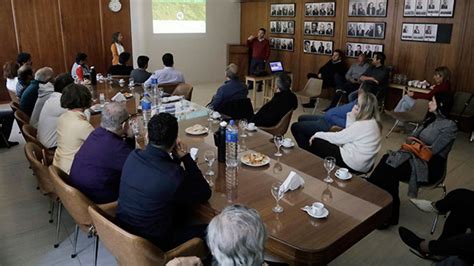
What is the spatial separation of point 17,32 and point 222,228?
8.00m

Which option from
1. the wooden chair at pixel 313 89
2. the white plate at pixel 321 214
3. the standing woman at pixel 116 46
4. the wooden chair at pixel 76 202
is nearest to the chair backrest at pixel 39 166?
the wooden chair at pixel 76 202

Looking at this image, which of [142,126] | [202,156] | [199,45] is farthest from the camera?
[199,45]

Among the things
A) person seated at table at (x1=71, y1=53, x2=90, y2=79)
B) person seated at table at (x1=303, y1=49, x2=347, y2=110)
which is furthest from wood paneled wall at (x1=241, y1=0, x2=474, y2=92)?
person seated at table at (x1=71, y1=53, x2=90, y2=79)

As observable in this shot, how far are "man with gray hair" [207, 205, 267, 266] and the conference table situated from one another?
473 millimetres

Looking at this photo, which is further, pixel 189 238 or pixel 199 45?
pixel 199 45

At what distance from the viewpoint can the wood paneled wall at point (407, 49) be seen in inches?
238

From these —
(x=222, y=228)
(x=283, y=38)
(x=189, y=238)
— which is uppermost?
(x=283, y=38)

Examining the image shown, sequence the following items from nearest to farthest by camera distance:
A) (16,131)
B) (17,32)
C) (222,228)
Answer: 1. (222,228)
2. (16,131)
3. (17,32)

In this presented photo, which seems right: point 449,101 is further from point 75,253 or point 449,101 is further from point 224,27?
point 224,27

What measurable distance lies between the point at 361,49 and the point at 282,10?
95.8 inches

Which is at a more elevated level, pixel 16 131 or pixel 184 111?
pixel 184 111

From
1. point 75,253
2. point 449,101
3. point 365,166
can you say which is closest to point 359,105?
point 365,166

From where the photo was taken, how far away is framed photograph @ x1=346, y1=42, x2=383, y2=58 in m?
7.34

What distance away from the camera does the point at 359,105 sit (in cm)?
328
